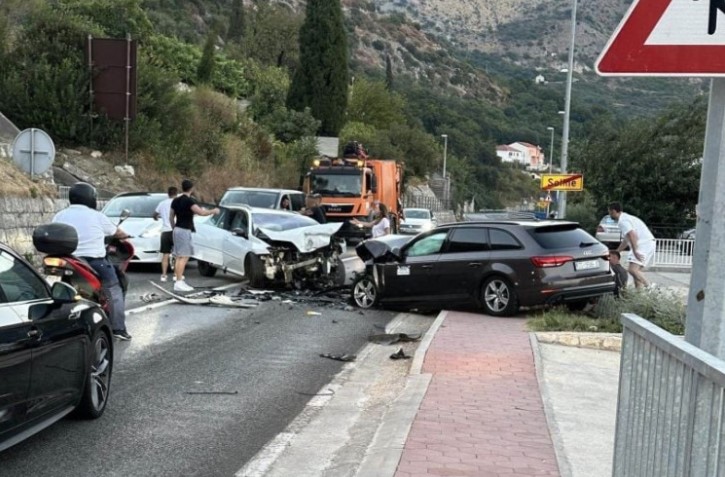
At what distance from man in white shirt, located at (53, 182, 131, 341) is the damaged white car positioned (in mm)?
6087

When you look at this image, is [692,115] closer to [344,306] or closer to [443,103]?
[344,306]

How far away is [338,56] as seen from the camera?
48.8 meters

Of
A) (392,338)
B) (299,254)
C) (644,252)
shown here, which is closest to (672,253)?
(644,252)

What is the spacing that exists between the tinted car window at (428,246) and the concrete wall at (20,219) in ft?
27.5

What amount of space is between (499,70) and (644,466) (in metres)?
167

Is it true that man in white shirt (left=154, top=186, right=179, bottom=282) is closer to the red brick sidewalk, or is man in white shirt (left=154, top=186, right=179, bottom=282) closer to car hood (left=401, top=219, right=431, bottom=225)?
the red brick sidewalk

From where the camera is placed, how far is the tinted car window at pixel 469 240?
13.0 meters

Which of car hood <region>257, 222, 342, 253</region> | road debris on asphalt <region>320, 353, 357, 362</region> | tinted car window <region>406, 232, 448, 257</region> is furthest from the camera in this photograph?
car hood <region>257, 222, 342, 253</region>

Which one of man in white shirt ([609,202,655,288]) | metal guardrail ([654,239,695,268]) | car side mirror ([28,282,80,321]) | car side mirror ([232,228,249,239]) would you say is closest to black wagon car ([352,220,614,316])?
man in white shirt ([609,202,655,288])

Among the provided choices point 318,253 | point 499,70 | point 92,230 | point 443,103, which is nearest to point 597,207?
point 318,253

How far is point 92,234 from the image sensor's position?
896 cm

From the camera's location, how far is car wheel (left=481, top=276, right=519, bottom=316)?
12.4 m

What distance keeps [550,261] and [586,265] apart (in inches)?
26.6

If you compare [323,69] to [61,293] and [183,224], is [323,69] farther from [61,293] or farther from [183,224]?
[61,293]
